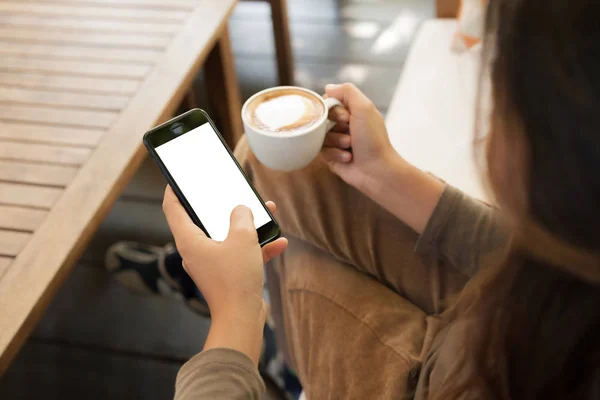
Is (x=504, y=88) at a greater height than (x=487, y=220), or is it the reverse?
(x=504, y=88)

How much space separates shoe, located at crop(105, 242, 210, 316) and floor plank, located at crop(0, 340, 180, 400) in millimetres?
136

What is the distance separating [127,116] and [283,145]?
1.35 ft

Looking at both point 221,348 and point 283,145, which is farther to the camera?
point 283,145

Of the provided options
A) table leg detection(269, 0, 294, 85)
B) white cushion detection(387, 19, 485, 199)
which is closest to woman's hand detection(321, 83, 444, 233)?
white cushion detection(387, 19, 485, 199)

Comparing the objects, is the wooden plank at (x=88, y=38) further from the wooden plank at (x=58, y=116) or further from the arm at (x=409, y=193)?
the arm at (x=409, y=193)

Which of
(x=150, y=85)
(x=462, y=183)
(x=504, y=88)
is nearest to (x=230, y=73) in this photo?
(x=150, y=85)

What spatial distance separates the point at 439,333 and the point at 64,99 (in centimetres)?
73

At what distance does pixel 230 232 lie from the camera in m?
0.60

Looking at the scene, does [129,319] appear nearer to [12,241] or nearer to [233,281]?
[12,241]

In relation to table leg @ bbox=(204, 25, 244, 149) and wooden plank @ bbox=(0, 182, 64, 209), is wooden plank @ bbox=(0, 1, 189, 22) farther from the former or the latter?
wooden plank @ bbox=(0, 182, 64, 209)

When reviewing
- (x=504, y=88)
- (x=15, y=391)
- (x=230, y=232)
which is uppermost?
(x=504, y=88)

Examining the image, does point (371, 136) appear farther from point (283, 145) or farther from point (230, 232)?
point (230, 232)

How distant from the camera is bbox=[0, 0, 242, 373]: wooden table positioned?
31.5 inches

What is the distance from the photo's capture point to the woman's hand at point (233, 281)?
0.57 m
